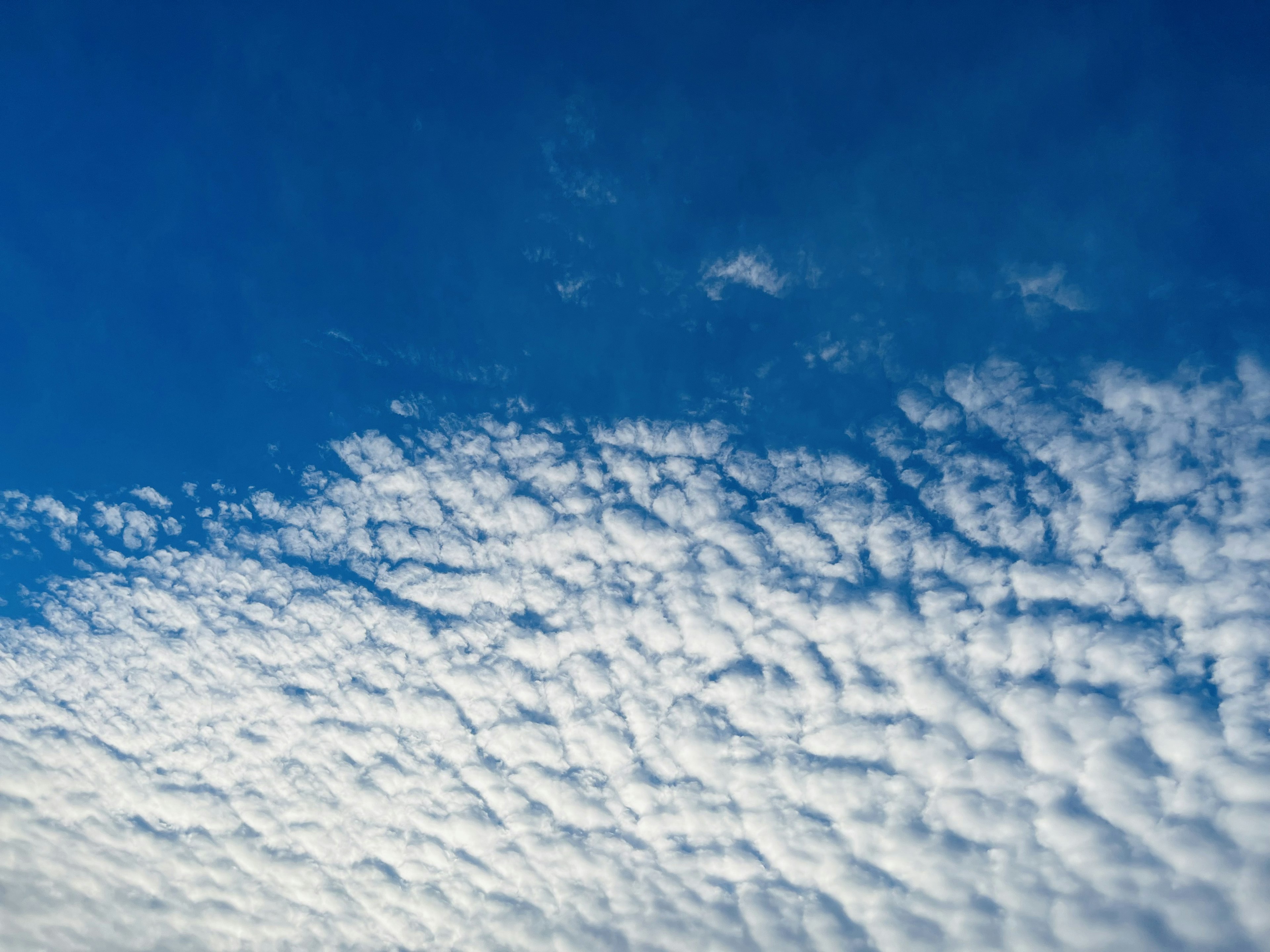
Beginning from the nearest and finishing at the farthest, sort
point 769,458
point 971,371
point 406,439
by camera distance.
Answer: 1. point 971,371
2. point 769,458
3. point 406,439

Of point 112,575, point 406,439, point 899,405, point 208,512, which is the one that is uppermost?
point 899,405

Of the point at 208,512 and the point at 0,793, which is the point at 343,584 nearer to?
the point at 208,512

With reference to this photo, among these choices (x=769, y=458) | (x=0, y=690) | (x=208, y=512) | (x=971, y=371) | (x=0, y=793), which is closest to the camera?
(x=971, y=371)

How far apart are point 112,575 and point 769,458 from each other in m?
25.8

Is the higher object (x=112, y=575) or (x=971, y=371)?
(x=971, y=371)

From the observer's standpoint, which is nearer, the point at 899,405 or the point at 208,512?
the point at 899,405

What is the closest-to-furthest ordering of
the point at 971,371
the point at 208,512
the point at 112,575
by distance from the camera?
the point at 971,371
the point at 208,512
the point at 112,575

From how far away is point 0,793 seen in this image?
32781 mm

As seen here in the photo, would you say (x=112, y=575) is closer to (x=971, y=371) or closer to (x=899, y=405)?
(x=899, y=405)

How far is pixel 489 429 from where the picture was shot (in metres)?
21.4

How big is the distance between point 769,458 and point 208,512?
20.2 meters

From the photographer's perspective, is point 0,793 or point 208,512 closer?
point 208,512

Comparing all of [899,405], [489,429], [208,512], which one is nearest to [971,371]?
[899,405]

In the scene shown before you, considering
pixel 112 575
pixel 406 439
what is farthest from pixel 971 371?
pixel 112 575
